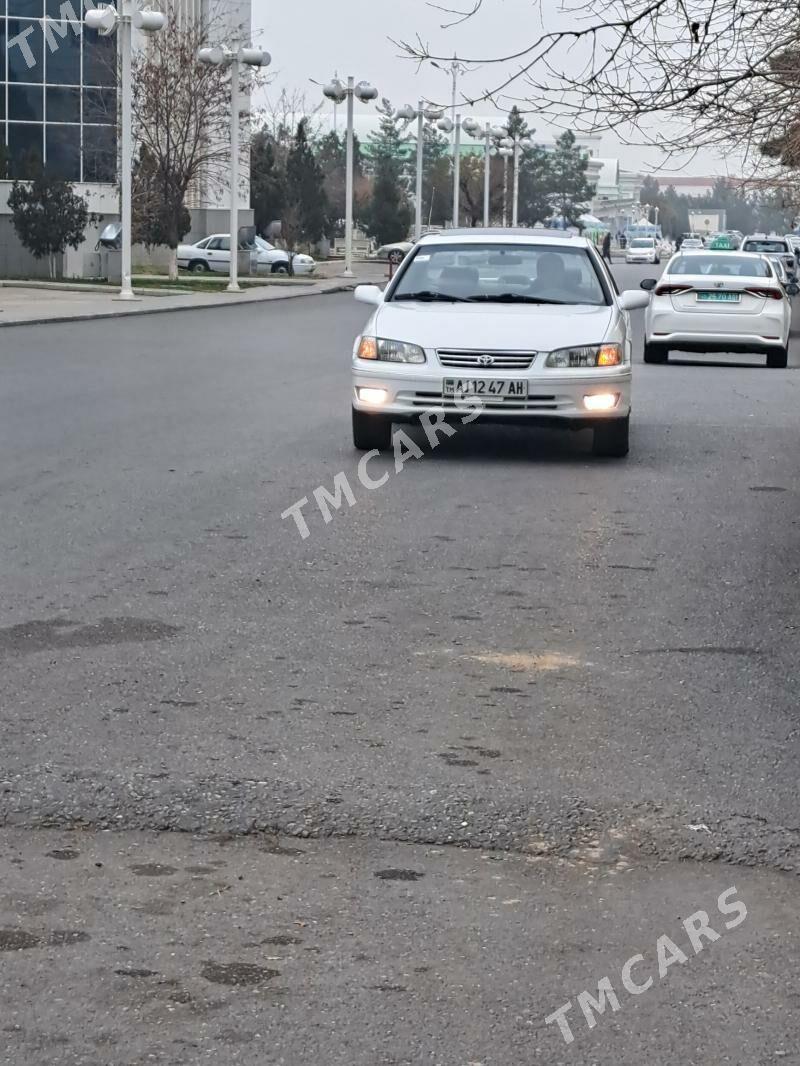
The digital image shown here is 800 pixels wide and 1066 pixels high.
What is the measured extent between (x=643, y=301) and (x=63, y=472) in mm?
4800

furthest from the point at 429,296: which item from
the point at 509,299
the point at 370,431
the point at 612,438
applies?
the point at 612,438

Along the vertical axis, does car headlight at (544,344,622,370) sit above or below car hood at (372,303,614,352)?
below

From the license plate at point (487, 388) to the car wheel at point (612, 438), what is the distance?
72 centimetres

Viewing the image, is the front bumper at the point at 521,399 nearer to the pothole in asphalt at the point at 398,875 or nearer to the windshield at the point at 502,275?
the windshield at the point at 502,275

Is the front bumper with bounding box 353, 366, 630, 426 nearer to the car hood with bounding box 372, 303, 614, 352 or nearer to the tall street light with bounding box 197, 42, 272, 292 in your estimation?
the car hood with bounding box 372, 303, 614, 352

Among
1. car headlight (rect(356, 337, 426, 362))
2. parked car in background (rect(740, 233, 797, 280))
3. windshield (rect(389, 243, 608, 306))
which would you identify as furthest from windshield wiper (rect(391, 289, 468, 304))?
Result: parked car in background (rect(740, 233, 797, 280))

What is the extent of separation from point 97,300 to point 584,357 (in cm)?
2967

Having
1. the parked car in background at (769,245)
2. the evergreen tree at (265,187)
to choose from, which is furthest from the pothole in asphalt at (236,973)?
the evergreen tree at (265,187)

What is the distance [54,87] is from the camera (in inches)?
2579

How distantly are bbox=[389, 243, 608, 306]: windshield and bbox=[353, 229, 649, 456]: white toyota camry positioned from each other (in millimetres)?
25

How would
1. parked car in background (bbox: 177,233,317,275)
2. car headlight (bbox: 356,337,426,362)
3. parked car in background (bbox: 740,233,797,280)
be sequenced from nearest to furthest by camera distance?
car headlight (bbox: 356,337,426,362)
parked car in background (bbox: 740,233,797,280)
parked car in background (bbox: 177,233,317,275)

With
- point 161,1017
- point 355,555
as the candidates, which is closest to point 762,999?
point 161,1017

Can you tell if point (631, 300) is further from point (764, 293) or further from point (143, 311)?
point (143, 311)

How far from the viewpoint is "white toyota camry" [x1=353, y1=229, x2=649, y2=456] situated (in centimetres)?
1261
